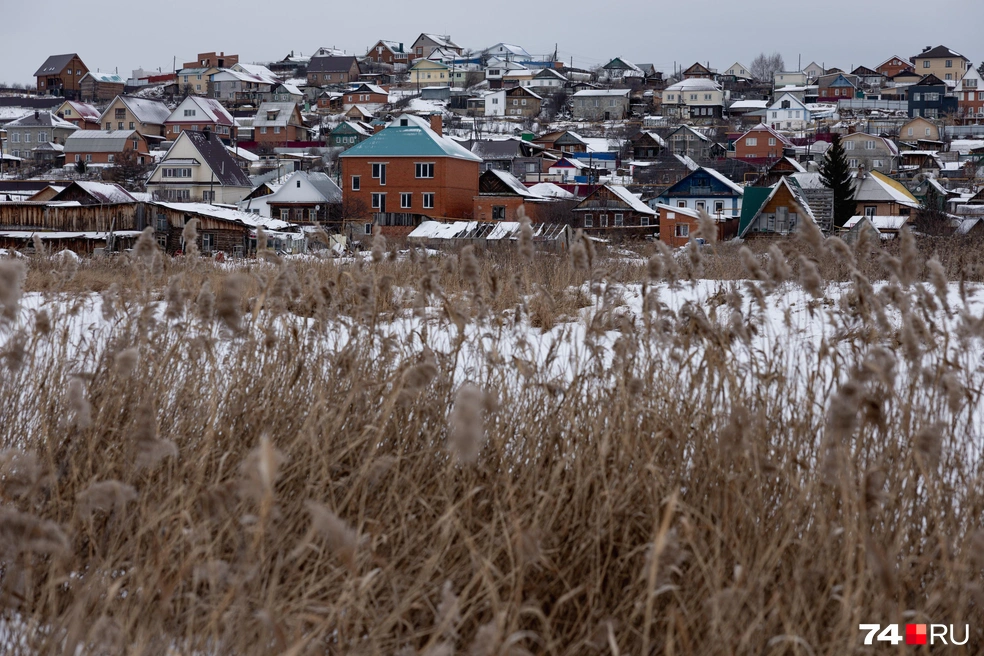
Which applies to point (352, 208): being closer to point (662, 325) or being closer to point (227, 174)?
point (227, 174)

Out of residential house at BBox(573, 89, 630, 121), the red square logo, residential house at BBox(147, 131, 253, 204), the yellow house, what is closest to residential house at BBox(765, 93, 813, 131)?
residential house at BBox(573, 89, 630, 121)

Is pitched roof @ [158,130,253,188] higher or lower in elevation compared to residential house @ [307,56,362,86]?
lower

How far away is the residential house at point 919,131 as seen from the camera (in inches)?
2825

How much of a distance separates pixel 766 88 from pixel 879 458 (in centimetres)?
10147

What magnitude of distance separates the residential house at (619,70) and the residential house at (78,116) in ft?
167

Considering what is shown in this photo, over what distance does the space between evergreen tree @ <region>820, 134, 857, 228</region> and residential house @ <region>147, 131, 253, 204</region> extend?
2979 cm

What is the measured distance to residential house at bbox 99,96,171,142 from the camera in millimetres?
72562

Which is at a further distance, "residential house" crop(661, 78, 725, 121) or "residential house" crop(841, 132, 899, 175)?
"residential house" crop(661, 78, 725, 121)

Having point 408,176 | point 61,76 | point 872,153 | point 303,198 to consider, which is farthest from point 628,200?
point 61,76

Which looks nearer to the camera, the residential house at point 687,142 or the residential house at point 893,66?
the residential house at point 687,142

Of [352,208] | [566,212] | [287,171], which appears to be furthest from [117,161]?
[566,212]

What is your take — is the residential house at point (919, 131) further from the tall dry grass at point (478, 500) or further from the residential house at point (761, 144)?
the tall dry grass at point (478, 500)

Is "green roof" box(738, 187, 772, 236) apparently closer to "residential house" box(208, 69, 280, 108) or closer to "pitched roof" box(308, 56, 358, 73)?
"residential house" box(208, 69, 280, 108)

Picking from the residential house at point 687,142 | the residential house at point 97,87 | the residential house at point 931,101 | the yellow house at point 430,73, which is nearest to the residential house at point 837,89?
the residential house at point 931,101
